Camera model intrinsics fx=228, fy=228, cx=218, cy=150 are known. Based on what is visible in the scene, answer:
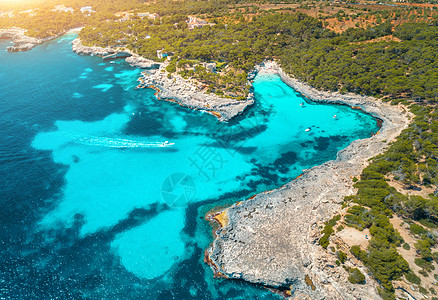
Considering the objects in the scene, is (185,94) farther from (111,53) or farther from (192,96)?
(111,53)

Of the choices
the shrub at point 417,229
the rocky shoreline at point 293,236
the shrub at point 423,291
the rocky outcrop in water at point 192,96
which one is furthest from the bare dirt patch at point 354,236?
the rocky outcrop in water at point 192,96

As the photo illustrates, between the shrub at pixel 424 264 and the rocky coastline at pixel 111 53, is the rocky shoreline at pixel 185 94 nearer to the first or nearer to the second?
the rocky coastline at pixel 111 53

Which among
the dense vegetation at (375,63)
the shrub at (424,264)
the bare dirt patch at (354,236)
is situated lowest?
the bare dirt patch at (354,236)

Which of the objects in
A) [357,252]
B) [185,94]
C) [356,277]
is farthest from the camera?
[185,94]

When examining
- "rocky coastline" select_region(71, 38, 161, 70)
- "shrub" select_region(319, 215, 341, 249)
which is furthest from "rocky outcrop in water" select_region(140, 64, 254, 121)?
"shrub" select_region(319, 215, 341, 249)

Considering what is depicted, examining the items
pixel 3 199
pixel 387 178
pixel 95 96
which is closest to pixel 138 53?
pixel 95 96

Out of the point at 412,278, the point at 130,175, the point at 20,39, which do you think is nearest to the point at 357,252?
the point at 412,278
